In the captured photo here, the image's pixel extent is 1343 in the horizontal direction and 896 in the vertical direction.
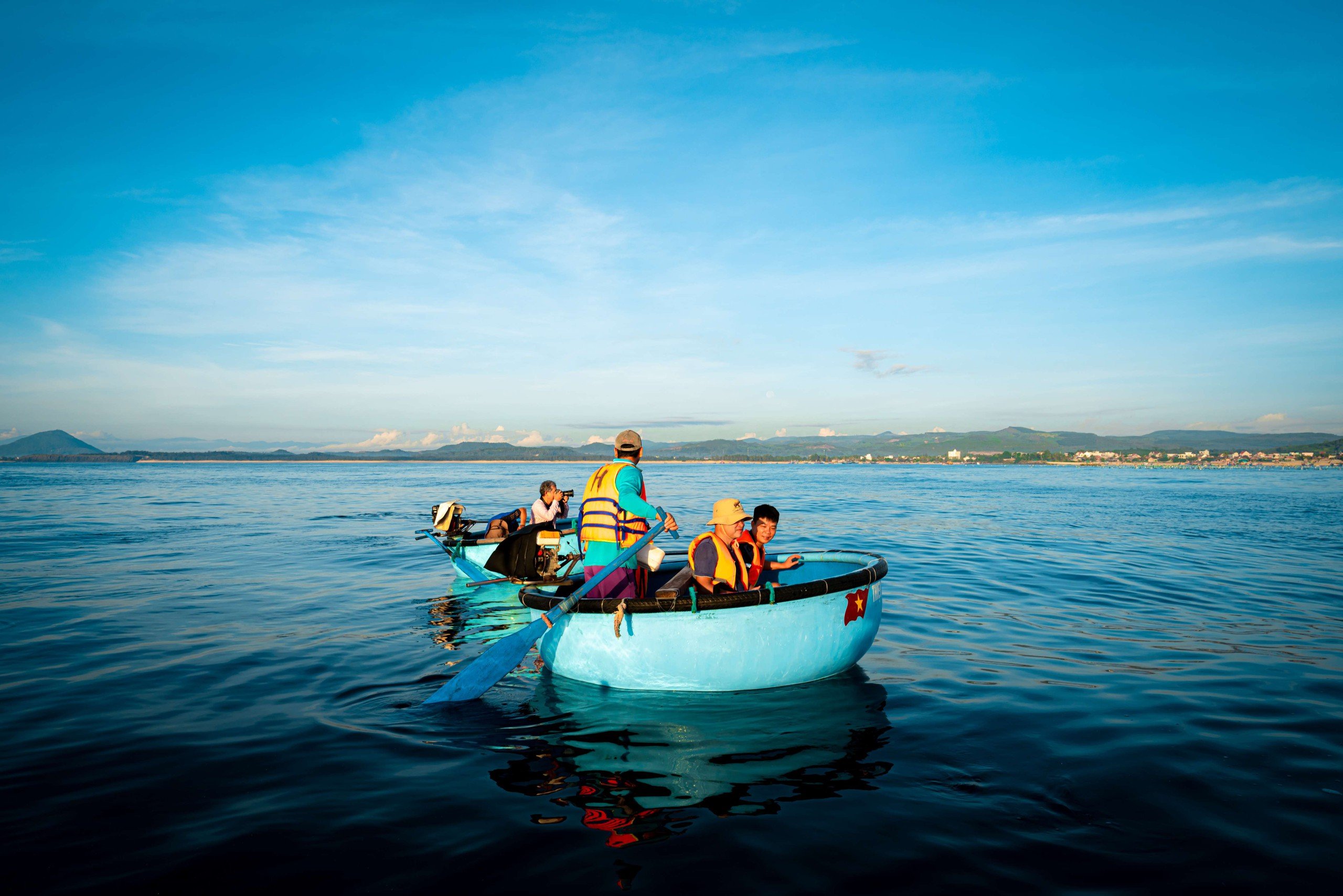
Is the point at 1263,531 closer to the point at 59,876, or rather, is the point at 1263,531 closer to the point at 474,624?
the point at 474,624

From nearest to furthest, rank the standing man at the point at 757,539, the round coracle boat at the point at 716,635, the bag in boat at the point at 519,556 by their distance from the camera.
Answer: the round coracle boat at the point at 716,635 → the standing man at the point at 757,539 → the bag in boat at the point at 519,556

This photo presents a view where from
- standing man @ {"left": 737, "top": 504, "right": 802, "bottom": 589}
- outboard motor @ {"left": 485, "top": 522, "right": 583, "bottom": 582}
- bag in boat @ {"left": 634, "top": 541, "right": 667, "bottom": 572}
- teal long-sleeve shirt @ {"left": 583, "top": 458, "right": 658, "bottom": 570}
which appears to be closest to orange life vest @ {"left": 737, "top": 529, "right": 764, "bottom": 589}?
standing man @ {"left": 737, "top": 504, "right": 802, "bottom": 589}

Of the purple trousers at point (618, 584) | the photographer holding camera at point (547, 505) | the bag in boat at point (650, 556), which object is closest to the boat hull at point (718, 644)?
the purple trousers at point (618, 584)

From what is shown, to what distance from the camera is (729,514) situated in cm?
745

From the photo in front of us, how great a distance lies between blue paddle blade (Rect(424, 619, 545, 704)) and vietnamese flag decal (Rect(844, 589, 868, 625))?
348cm

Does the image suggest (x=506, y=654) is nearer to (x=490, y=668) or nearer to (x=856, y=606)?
(x=490, y=668)

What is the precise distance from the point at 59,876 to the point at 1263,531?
31.9m

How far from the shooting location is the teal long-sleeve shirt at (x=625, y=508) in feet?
24.7

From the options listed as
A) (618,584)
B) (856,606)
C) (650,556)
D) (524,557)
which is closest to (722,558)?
(650,556)

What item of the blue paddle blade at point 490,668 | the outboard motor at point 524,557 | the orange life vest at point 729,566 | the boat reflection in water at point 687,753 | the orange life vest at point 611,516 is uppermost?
the orange life vest at point 611,516

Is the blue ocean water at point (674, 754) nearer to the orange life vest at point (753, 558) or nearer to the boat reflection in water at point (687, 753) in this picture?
the boat reflection in water at point (687, 753)

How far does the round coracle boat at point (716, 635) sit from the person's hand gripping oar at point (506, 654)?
0.14 meters

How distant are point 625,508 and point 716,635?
177 centimetres

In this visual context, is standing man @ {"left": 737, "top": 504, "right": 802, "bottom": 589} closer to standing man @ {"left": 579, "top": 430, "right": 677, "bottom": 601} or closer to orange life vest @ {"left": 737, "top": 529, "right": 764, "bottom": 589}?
orange life vest @ {"left": 737, "top": 529, "right": 764, "bottom": 589}
